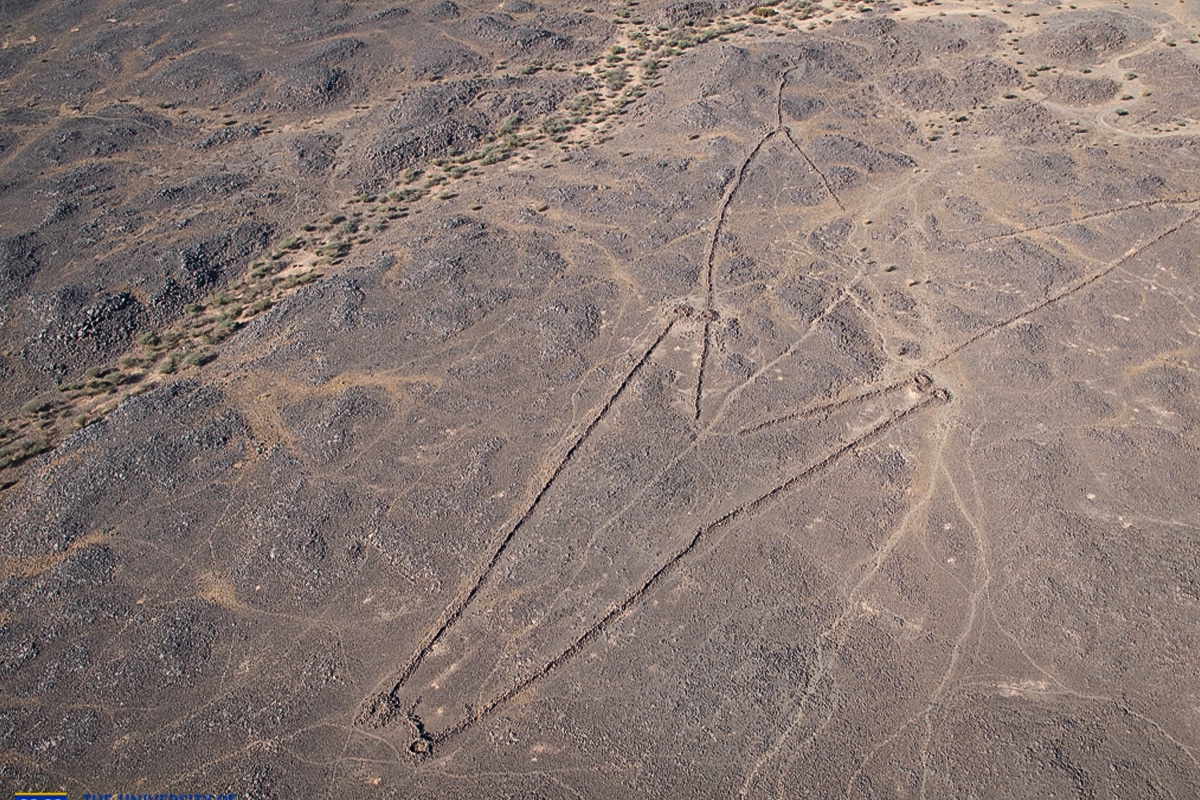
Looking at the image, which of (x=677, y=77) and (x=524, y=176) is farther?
(x=677, y=77)

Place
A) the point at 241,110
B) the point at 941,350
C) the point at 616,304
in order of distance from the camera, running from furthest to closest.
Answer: the point at 241,110, the point at 616,304, the point at 941,350

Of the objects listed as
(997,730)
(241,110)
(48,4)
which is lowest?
(997,730)

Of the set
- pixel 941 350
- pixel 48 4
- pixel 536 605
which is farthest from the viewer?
pixel 48 4

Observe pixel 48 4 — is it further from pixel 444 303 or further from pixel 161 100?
pixel 444 303

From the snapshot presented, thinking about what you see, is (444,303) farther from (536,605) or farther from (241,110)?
(241,110)

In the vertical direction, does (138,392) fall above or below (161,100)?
below

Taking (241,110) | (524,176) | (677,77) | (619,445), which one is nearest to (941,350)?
(619,445)
